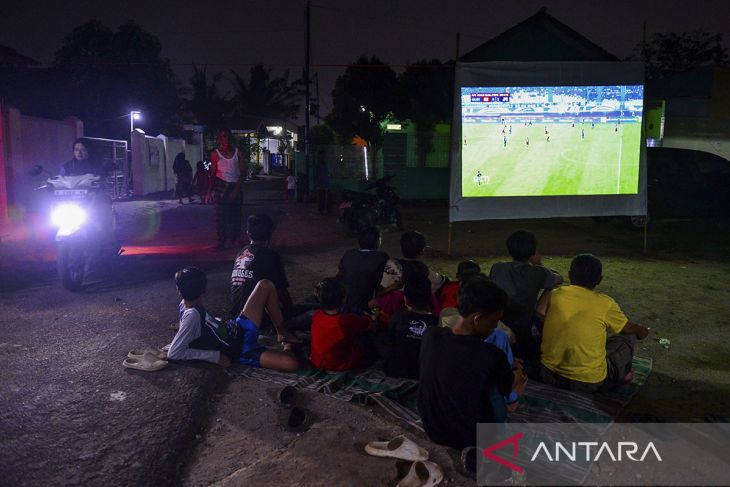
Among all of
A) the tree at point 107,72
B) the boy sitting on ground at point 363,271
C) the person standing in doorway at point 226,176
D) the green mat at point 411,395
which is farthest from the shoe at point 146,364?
the tree at point 107,72

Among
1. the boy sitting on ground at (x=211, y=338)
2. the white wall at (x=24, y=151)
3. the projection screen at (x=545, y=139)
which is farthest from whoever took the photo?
the white wall at (x=24, y=151)

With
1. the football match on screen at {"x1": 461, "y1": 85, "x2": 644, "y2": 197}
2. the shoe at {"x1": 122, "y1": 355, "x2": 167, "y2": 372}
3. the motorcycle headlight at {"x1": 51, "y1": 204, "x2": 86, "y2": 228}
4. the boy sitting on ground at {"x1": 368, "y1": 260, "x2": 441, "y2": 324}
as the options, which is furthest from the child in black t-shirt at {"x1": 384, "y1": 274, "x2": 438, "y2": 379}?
the football match on screen at {"x1": 461, "y1": 85, "x2": 644, "y2": 197}

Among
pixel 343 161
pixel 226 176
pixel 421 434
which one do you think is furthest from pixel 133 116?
pixel 421 434

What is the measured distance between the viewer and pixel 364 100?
42.2 meters

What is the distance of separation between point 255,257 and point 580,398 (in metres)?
2.73

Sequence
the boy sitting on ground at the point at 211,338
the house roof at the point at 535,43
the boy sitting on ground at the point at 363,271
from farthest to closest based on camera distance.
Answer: the house roof at the point at 535,43, the boy sitting on ground at the point at 363,271, the boy sitting on ground at the point at 211,338

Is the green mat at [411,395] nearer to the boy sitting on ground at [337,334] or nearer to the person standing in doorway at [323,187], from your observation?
the boy sitting on ground at [337,334]

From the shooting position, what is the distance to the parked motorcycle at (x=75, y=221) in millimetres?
6680

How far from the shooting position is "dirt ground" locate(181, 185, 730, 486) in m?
3.18

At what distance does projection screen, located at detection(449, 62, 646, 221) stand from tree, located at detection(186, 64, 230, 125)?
34.6 meters

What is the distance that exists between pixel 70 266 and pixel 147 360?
2.90m

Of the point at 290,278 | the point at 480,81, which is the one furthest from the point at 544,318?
the point at 480,81

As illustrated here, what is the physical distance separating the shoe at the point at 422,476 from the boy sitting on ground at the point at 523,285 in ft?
5.95

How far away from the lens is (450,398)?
3047 millimetres
